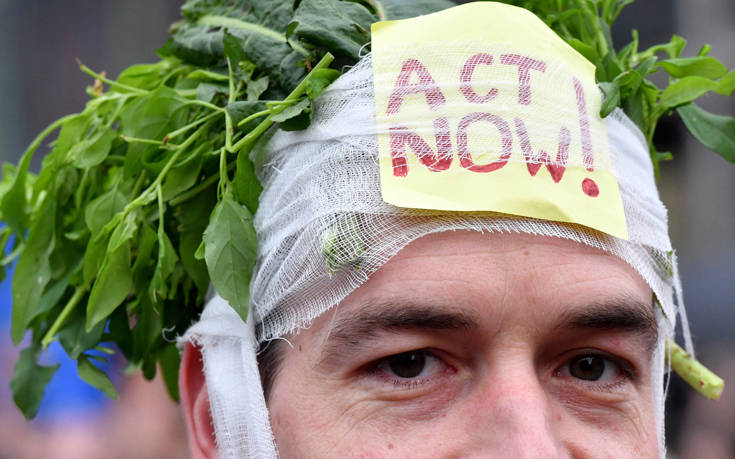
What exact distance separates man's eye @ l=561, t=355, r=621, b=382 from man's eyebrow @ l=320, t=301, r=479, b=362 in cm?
35

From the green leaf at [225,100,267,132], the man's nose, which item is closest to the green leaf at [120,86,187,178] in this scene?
the green leaf at [225,100,267,132]

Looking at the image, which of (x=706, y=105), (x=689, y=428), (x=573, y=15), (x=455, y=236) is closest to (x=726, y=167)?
(x=706, y=105)

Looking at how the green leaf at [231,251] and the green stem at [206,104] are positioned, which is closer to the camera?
the green leaf at [231,251]

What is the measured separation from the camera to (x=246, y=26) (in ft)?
8.39

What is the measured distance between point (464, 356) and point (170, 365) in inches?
47.9

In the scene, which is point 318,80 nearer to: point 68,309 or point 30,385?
point 68,309

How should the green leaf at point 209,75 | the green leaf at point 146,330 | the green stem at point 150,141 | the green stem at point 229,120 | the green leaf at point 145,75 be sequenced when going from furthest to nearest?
the green leaf at point 145,75 → the green leaf at point 146,330 → the green leaf at point 209,75 → the green stem at point 150,141 → the green stem at point 229,120

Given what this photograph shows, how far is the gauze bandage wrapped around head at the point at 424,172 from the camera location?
2193mm

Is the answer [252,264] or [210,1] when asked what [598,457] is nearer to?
[252,264]

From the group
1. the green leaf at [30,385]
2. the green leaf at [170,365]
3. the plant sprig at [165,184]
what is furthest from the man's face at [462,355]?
the green leaf at [30,385]

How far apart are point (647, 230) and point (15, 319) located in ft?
5.96

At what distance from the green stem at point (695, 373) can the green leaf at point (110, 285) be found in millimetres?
1624

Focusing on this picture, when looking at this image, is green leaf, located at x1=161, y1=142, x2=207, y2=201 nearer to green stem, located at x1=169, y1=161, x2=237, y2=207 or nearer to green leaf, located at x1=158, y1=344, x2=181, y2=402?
green stem, located at x1=169, y1=161, x2=237, y2=207

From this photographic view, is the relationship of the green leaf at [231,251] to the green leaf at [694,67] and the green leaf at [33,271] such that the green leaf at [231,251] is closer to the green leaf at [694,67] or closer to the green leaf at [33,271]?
the green leaf at [33,271]
